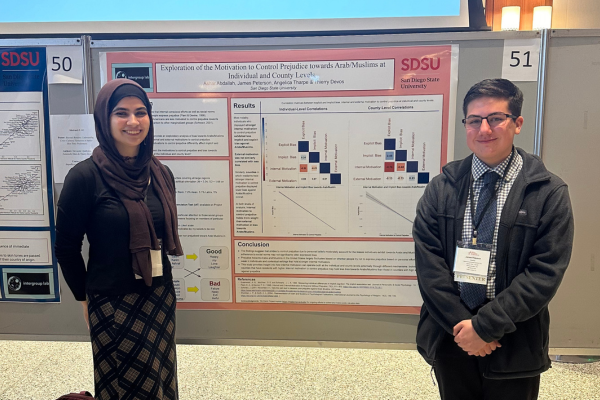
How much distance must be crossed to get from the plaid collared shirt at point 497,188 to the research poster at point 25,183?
1.88 metres

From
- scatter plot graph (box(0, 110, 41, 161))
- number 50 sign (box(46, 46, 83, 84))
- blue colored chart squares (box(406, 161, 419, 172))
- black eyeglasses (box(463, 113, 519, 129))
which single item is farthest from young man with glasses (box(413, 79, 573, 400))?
scatter plot graph (box(0, 110, 41, 161))

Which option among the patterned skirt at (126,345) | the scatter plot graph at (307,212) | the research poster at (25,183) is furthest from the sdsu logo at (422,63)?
the research poster at (25,183)

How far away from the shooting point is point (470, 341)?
3.66ft

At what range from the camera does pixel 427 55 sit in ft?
5.75

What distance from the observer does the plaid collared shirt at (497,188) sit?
3.76 ft

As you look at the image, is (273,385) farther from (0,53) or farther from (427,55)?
(0,53)

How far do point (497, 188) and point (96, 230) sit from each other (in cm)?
127

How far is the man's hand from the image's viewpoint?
111 centimetres

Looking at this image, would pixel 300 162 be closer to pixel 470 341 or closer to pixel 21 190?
pixel 470 341

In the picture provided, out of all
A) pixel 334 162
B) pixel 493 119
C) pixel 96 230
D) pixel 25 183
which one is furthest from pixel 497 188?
pixel 25 183

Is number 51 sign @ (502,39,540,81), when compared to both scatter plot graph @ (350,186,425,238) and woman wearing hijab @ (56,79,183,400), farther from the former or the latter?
woman wearing hijab @ (56,79,183,400)

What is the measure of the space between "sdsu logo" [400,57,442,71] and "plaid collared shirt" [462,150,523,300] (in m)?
0.71

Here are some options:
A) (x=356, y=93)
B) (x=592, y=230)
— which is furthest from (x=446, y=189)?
(x=592, y=230)

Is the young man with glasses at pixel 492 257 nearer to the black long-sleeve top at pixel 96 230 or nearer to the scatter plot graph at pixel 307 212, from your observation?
the scatter plot graph at pixel 307 212
